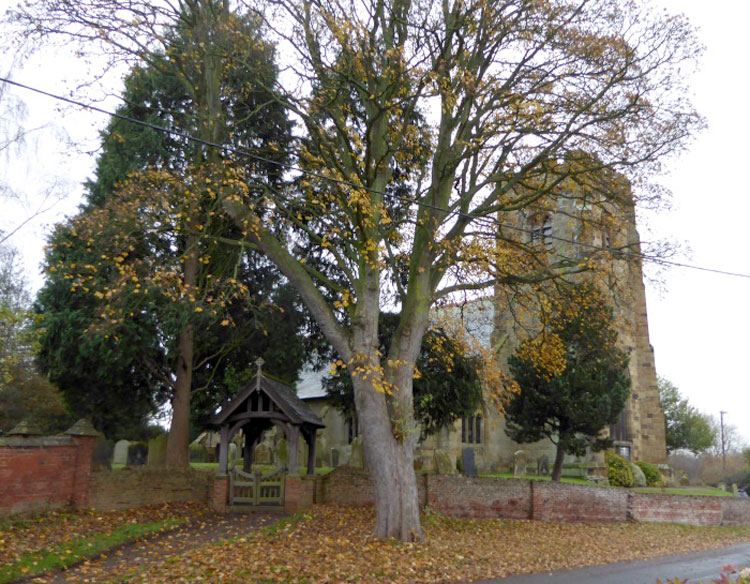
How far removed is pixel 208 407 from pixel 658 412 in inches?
934

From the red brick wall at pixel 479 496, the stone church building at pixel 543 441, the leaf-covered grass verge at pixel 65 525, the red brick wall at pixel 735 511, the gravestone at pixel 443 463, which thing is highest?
the stone church building at pixel 543 441

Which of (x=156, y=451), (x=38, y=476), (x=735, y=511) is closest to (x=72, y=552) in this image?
(x=38, y=476)

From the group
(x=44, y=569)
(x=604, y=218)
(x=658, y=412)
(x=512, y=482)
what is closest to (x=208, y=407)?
(x=512, y=482)

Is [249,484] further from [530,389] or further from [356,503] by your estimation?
[530,389]

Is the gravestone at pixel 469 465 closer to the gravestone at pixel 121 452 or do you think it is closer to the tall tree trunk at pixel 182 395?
the tall tree trunk at pixel 182 395

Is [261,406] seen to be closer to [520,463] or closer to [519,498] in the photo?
[519,498]

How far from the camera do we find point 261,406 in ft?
56.2

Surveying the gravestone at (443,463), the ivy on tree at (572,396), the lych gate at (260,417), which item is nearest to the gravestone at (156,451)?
the lych gate at (260,417)

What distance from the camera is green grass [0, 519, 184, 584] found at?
31.2ft

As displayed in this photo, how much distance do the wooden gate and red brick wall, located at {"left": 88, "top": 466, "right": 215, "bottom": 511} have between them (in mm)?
1526

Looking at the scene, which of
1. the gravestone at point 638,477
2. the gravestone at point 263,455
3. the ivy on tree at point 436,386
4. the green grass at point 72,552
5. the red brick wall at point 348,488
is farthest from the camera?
the gravestone at point 263,455

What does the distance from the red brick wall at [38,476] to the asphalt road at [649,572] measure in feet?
31.2

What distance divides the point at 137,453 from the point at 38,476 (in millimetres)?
20734

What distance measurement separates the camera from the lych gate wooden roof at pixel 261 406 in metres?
16.9
